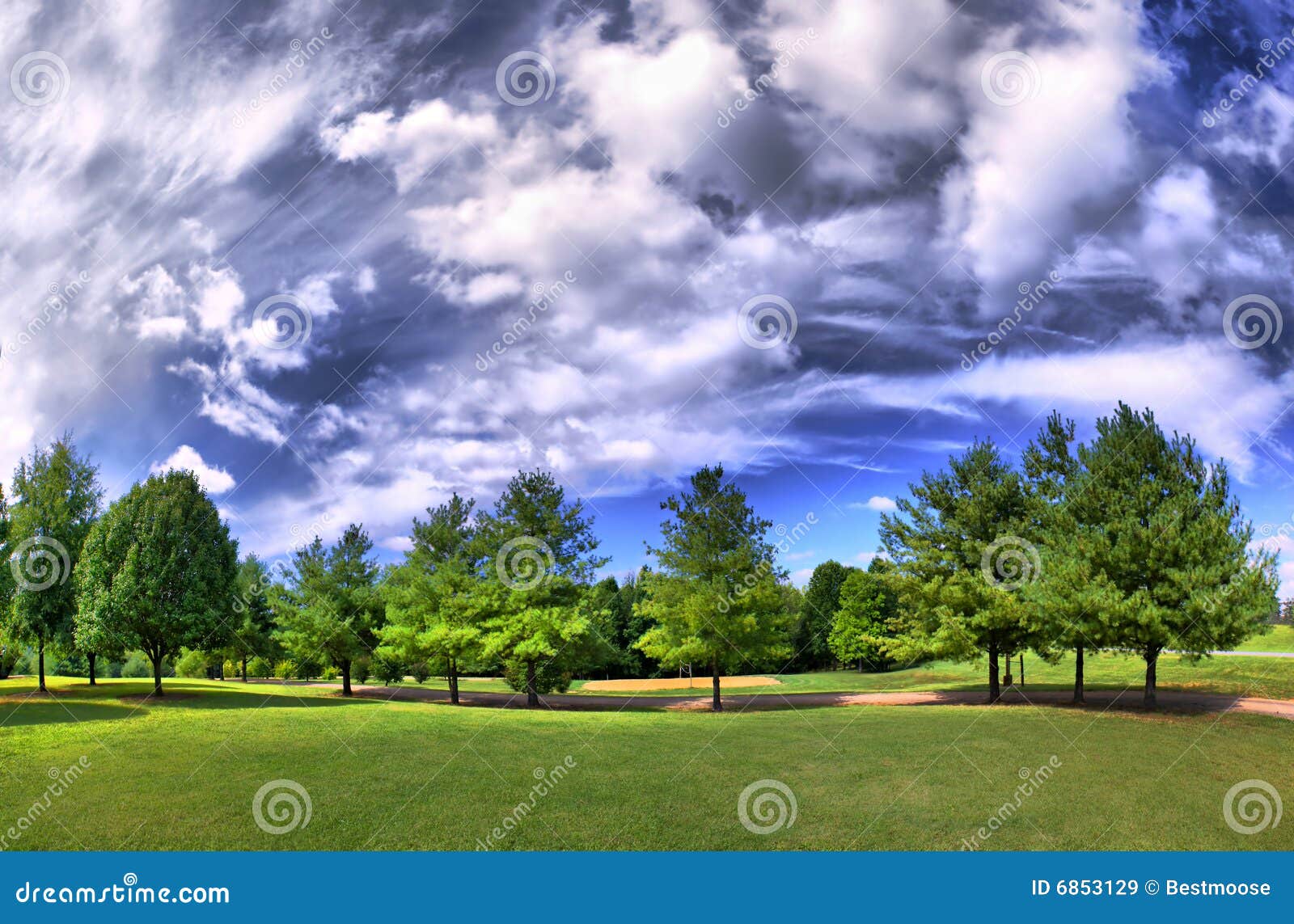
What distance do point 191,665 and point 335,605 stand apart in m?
30.7

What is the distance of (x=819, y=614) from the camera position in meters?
67.4

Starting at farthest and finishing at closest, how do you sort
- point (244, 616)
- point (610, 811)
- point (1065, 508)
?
1. point (244, 616)
2. point (1065, 508)
3. point (610, 811)

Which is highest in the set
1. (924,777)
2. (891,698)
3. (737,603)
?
(737,603)

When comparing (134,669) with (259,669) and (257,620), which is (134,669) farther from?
(257,620)

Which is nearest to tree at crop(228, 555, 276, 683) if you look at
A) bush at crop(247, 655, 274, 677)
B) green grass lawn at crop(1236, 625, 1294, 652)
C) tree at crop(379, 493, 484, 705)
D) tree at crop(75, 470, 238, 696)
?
tree at crop(75, 470, 238, 696)

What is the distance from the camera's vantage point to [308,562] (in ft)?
126

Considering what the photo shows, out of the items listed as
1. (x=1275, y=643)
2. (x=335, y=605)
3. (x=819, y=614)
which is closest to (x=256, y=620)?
(x=335, y=605)

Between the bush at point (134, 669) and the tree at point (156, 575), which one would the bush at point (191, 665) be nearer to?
the bush at point (134, 669)

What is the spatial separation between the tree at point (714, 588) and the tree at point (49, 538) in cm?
2408

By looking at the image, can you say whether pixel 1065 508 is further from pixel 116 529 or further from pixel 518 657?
pixel 116 529

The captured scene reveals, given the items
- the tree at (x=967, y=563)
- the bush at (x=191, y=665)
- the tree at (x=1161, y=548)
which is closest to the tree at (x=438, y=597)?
the tree at (x=967, y=563)

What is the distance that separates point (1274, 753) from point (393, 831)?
21.4 metres

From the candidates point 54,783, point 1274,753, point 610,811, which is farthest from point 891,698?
point 54,783

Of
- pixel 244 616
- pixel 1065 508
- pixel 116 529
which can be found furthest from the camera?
pixel 244 616
